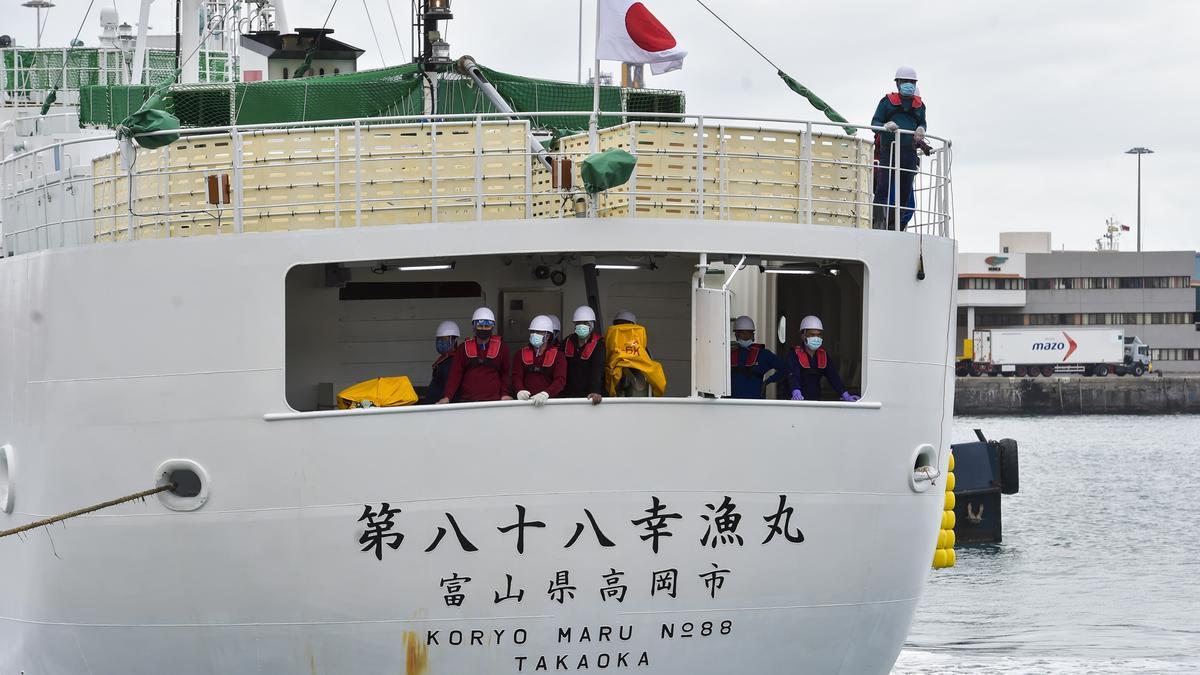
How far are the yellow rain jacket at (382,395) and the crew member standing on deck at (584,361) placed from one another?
3.81 ft

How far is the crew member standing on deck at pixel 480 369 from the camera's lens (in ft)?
40.7

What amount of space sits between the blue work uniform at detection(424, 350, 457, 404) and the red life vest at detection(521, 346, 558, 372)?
2.04 ft

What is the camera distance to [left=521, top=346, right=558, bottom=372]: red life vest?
40.5 ft

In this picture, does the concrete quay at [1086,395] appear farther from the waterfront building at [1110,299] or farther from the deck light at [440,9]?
the deck light at [440,9]

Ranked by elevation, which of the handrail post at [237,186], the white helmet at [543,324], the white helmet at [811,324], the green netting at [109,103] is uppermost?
the green netting at [109,103]

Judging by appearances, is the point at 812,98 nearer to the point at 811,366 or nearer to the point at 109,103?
the point at 811,366

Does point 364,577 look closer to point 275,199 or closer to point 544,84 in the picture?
point 275,199

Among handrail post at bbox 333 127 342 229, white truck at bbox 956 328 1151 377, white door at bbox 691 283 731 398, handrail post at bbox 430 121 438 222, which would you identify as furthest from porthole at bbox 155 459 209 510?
white truck at bbox 956 328 1151 377

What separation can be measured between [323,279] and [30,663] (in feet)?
13.0

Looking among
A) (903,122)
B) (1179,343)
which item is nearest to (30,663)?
(903,122)

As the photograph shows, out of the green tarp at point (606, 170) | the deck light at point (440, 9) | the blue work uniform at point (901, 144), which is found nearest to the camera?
the green tarp at point (606, 170)

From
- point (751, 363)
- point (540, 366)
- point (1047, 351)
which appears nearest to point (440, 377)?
point (540, 366)

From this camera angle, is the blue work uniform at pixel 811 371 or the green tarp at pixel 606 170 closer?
the green tarp at pixel 606 170

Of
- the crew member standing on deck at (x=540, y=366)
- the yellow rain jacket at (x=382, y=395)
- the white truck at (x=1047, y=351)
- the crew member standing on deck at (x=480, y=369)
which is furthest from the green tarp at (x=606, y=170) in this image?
the white truck at (x=1047, y=351)
